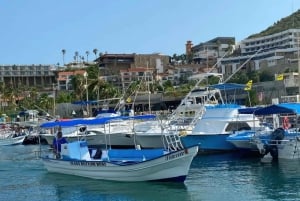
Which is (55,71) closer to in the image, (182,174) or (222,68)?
(222,68)

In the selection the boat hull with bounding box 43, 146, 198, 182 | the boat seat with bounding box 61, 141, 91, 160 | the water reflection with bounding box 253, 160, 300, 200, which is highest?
the boat seat with bounding box 61, 141, 91, 160

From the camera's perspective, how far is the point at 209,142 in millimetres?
39750

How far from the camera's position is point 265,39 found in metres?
183

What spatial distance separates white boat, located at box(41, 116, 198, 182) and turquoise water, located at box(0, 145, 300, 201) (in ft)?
1.40

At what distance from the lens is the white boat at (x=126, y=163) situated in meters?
25.4

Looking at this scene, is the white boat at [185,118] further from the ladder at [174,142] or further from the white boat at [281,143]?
the ladder at [174,142]

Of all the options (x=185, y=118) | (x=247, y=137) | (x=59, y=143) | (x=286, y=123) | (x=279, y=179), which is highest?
(x=185, y=118)

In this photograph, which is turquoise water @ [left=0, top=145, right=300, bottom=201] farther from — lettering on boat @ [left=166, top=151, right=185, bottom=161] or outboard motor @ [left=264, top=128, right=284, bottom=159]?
lettering on boat @ [left=166, top=151, right=185, bottom=161]

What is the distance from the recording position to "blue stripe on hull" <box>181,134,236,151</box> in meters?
39.7

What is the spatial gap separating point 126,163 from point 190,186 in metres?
3.67

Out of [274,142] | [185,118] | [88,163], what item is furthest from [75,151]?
[185,118]

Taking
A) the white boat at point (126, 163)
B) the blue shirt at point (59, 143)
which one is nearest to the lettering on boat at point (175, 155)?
the white boat at point (126, 163)

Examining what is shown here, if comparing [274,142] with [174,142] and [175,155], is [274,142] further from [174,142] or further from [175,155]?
[175,155]

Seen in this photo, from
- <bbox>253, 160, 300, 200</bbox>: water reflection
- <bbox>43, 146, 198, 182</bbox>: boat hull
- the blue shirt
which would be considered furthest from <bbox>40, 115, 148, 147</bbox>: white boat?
<bbox>253, 160, 300, 200</bbox>: water reflection
